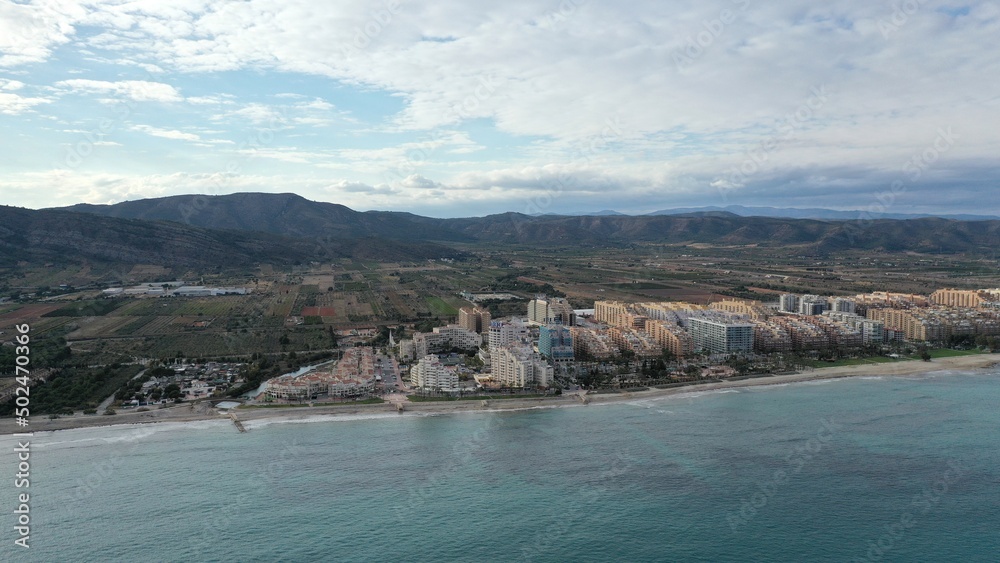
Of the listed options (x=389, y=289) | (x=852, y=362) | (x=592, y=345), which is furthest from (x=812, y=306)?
(x=389, y=289)

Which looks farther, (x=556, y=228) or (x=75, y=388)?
(x=556, y=228)

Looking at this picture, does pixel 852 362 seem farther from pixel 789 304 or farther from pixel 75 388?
pixel 75 388

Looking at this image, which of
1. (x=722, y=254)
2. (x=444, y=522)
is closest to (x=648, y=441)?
(x=444, y=522)

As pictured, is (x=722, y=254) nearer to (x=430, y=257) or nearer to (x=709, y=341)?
(x=430, y=257)

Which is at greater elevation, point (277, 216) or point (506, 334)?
point (277, 216)

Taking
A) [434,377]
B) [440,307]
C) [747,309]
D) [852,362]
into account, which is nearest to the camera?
[434,377]

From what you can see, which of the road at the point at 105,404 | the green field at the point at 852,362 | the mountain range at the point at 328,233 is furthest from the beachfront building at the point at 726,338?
the mountain range at the point at 328,233

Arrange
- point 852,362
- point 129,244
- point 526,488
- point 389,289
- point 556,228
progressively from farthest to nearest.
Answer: point 556,228 < point 129,244 < point 389,289 < point 852,362 < point 526,488
